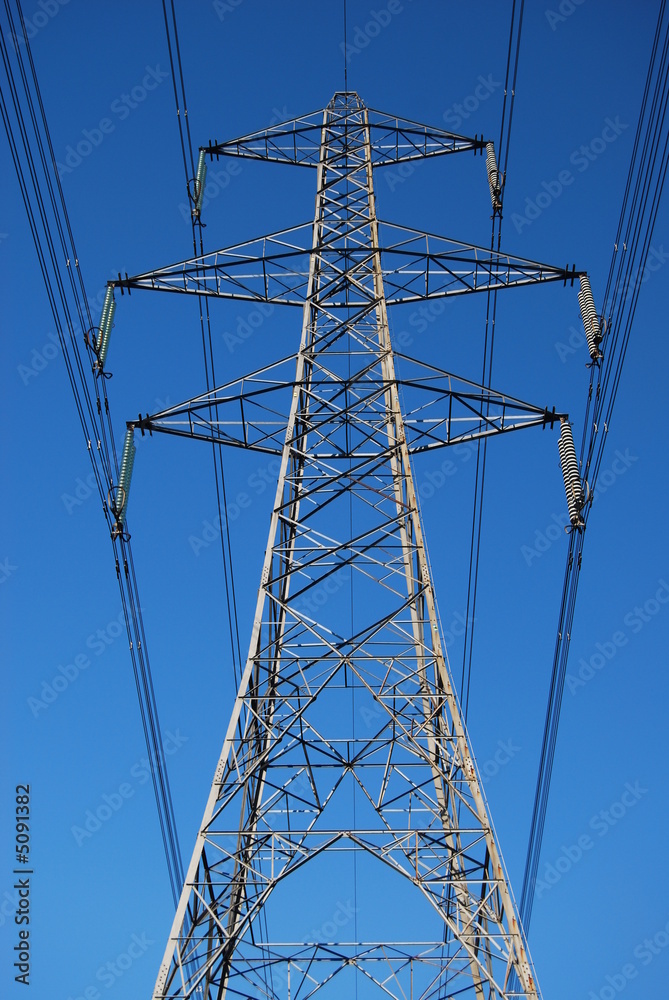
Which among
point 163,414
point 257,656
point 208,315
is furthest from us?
point 208,315

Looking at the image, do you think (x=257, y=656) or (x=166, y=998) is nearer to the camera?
(x=166, y=998)

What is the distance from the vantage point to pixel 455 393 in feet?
63.0

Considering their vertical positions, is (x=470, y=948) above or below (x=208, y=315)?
below

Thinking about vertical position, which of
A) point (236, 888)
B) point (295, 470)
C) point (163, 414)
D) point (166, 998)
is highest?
point (163, 414)

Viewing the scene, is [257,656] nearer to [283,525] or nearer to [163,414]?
[283,525]

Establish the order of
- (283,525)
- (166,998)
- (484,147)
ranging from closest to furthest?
1. (166,998)
2. (283,525)
3. (484,147)

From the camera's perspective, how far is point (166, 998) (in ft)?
41.6

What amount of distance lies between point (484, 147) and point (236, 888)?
2006cm

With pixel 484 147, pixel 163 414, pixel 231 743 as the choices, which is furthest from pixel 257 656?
pixel 484 147

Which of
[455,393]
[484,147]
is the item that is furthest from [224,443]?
[484,147]

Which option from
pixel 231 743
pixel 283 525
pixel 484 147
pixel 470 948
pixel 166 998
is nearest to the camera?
pixel 166 998

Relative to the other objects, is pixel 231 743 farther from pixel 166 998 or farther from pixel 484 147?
pixel 484 147

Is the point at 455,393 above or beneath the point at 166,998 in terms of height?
above

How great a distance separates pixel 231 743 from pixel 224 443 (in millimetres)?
6262
